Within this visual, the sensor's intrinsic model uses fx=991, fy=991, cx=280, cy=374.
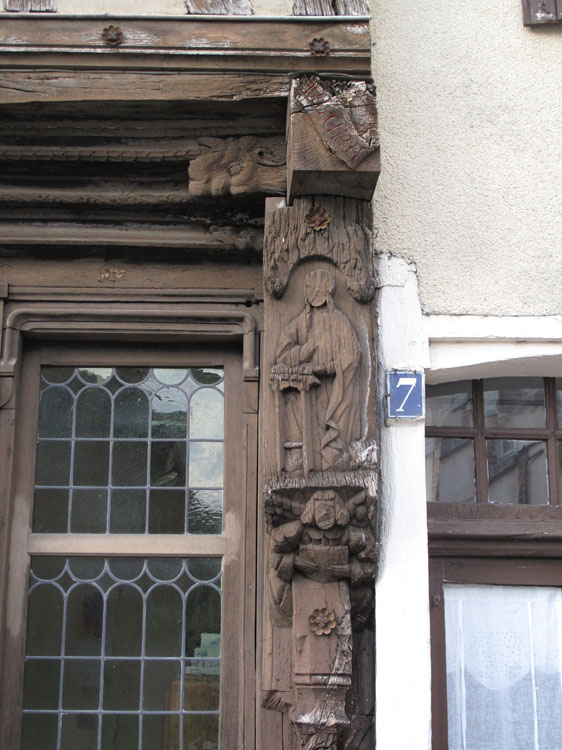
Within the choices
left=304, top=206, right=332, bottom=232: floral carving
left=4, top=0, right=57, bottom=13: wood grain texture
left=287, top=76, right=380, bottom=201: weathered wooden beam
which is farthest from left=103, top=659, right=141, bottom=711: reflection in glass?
left=4, top=0, right=57, bottom=13: wood grain texture

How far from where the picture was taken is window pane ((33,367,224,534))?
3.76 m

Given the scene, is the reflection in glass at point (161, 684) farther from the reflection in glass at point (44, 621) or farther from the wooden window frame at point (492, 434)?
the wooden window frame at point (492, 434)

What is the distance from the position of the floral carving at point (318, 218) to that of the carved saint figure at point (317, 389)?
27 centimetres

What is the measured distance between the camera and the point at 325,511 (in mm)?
3154

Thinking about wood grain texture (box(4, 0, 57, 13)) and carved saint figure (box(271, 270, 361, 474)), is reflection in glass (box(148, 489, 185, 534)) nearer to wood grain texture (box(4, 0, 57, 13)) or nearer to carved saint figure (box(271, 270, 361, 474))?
carved saint figure (box(271, 270, 361, 474))

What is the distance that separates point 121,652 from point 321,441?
1.14m

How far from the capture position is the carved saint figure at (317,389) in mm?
3227

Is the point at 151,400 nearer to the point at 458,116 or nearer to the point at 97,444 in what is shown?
the point at 97,444

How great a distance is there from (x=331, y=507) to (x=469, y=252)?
1.17m

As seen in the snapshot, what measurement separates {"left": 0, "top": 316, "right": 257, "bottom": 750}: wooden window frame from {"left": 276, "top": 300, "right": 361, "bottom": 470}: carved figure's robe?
0.41 metres

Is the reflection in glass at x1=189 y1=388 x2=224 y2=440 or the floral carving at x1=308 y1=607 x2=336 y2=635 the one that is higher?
the reflection in glass at x1=189 y1=388 x2=224 y2=440

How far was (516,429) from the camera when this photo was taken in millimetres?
3836

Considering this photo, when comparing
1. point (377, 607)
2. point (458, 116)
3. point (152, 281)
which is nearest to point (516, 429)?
point (377, 607)

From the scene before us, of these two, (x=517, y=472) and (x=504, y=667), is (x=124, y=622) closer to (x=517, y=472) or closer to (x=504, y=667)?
(x=504, y=667)
